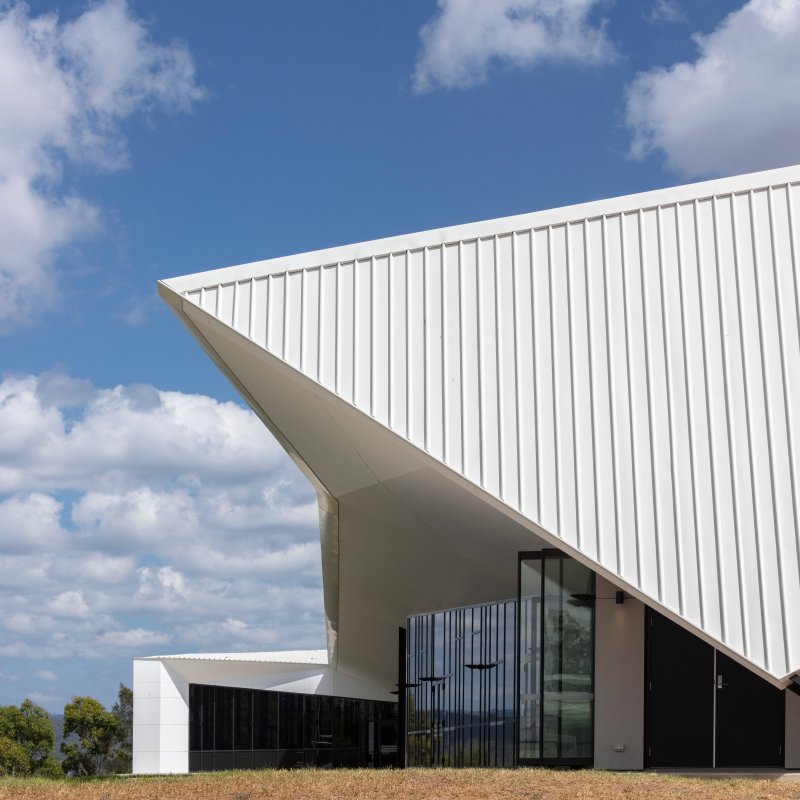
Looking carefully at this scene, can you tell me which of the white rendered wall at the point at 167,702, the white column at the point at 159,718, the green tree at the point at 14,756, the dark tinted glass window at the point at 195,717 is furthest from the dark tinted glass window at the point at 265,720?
the green tree at the point at 14,756

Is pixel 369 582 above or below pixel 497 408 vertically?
below

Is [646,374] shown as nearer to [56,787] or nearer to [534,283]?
→ [534,283]

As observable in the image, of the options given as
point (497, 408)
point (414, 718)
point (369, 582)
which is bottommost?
point (414, 718)

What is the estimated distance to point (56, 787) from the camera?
12.4 metres

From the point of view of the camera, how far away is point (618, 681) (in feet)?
54.9

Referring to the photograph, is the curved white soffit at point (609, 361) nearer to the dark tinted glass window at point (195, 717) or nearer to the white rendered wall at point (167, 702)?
the white rendered wall at point (167, 702)

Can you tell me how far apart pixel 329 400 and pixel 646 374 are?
444 cm

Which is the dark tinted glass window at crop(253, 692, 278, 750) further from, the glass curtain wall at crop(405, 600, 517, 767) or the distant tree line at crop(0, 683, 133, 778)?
the distant tree line at crop(0, 683, 133, 778)

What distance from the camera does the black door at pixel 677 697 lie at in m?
15.9

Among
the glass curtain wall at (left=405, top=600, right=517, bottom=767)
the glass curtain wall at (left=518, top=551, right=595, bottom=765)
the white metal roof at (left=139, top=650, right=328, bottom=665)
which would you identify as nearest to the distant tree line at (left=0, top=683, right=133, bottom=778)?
the white metal roof at (left=139, top=650, right=328, bottom=665)

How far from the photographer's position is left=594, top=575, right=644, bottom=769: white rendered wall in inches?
645

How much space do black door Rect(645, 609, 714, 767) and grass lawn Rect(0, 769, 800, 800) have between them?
3.01 m

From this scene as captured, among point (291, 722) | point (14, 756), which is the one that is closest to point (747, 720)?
point (291, 722)

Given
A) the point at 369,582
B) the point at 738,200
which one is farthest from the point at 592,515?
the point at 369,582
